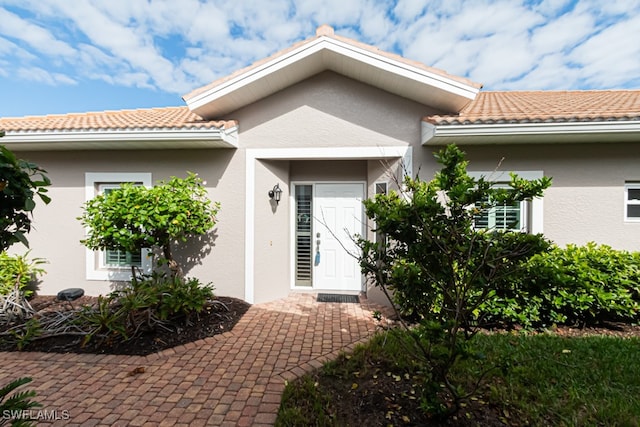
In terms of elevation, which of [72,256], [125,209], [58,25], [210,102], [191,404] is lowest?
[191,404]

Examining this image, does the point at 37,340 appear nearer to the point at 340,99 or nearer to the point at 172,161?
→ the point at 172,161

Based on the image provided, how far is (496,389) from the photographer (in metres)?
3.22

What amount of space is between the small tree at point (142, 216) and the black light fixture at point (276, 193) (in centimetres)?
172

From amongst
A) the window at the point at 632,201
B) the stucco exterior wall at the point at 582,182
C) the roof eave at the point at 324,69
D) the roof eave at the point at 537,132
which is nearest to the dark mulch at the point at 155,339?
the roof eave at the point at 324,69

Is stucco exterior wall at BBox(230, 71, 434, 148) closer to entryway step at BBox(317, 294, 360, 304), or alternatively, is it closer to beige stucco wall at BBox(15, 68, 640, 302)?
beige stucco wall at BBox(15, 68, 640, 302)

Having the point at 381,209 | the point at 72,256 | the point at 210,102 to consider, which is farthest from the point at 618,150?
the point at 72,256

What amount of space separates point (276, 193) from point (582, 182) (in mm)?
7088

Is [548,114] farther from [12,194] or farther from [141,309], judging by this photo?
[141,309]

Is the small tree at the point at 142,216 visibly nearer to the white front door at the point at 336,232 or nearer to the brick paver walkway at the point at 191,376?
the brick paver walkway at the point at 191,376

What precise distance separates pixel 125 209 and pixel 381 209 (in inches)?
210

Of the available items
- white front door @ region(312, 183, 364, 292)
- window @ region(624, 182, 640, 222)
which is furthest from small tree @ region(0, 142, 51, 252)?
window @ region(624, 182, 640, 222)

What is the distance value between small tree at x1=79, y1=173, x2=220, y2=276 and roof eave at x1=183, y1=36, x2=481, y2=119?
227 centimetres

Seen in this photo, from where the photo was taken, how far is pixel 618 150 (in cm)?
597

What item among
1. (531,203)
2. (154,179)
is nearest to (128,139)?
(154,179)
